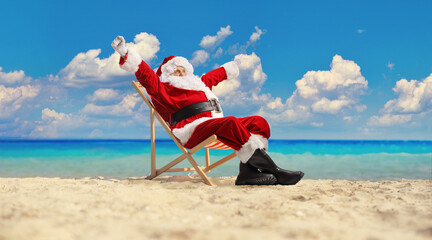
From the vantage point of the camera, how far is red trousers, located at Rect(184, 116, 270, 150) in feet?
9.34

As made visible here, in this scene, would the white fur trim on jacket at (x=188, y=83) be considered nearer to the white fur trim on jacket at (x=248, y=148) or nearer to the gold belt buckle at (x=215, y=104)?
the gold belt buckle at (x=215, y=104)

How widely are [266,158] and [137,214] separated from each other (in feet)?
4.77

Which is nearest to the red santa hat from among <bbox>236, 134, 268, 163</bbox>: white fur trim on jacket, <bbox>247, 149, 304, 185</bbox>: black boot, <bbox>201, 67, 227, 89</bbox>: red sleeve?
<bbox>201, 67, 227, 89</bbox>: red sleeve

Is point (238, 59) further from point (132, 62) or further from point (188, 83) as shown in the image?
point (132, 62)

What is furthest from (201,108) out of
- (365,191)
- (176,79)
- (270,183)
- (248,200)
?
(365,191)

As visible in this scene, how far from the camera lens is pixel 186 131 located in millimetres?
3156

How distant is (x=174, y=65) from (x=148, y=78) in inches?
22.5

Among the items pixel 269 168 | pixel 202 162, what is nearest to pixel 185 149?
pixel 269 168

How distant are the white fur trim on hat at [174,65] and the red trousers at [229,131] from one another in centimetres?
93

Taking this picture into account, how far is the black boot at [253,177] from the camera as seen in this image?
2.88 m

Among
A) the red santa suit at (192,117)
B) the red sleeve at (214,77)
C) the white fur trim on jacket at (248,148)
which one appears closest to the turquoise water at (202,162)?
the red sleeve at (214,77)

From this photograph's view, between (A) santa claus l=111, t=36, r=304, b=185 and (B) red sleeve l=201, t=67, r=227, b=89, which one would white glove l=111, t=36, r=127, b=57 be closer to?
(A) santa claus l=111, t=36, r=304, b=185

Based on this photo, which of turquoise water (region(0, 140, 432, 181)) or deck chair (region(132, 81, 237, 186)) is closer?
deck chair (region(132, 81, 237, 186))

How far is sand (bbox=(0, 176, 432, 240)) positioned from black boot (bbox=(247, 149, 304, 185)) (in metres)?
0.39
